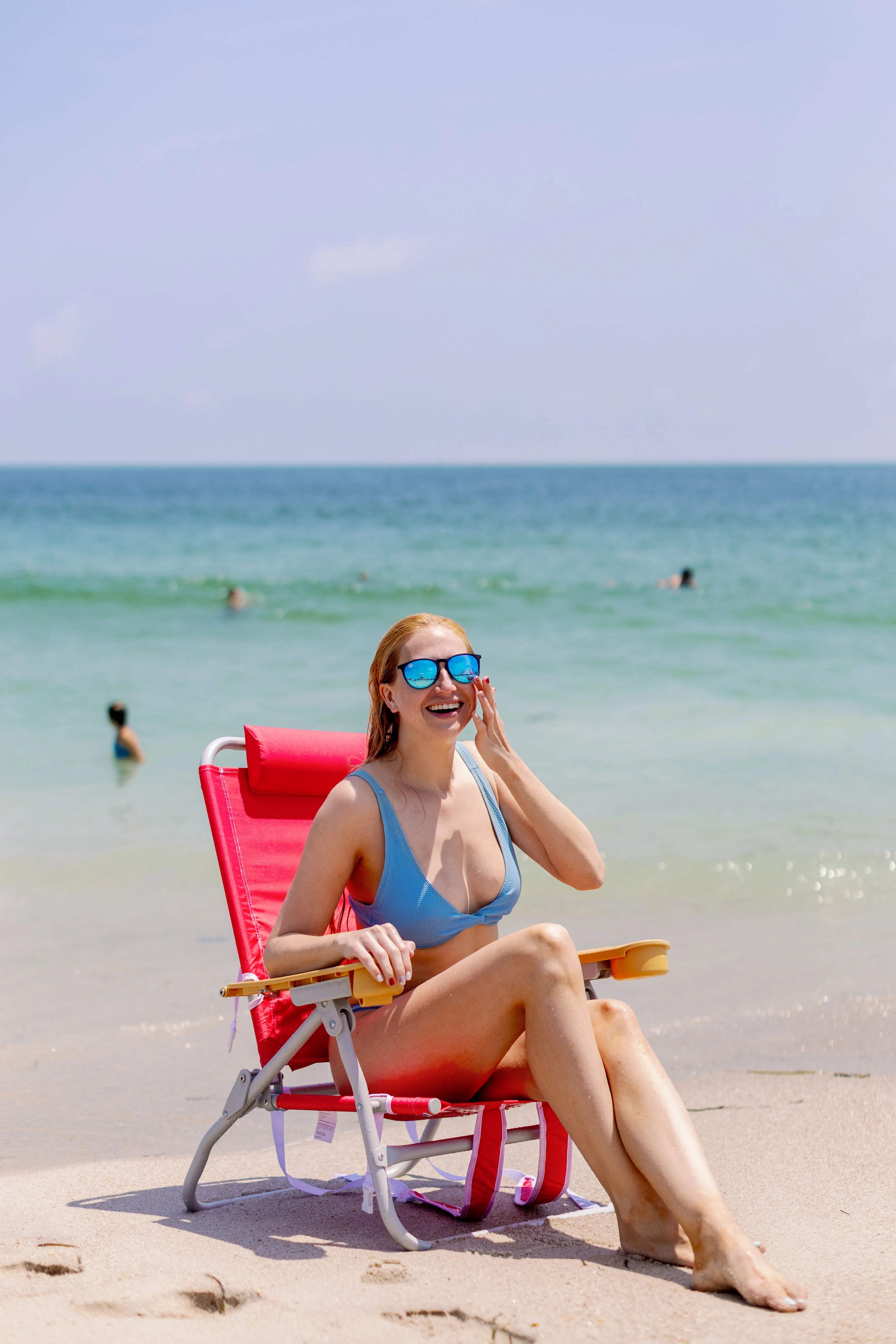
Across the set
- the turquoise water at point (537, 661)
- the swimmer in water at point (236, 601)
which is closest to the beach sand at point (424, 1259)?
the turquoise water at point (537, 661)

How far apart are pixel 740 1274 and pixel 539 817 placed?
1065 mm

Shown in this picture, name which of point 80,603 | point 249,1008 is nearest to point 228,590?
point 80,603

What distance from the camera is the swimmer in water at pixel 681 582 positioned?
71.1 ft

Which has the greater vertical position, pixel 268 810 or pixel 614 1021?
pixel 268 810

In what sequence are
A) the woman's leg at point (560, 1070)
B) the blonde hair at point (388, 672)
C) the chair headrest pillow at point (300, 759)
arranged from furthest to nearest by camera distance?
the chair headrest pillow at point (300, 759) → the blonde hair at point (388, 672) → the woman's leg at point (560, 1070)

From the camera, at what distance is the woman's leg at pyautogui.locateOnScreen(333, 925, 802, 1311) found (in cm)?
253

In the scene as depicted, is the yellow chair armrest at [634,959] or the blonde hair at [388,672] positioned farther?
the blonde hair at [388,672]

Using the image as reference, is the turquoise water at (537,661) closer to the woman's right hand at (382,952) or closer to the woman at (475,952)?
the woman at (475,952)

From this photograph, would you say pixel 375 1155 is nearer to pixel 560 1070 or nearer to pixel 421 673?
pixel 560 1070

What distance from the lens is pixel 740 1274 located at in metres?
2.47

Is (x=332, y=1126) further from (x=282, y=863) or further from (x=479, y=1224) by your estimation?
(x=282, y=863)

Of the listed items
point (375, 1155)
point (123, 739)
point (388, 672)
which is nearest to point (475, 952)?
point (375, 1155)

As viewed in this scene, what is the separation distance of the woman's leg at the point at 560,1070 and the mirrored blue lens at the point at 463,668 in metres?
0.61

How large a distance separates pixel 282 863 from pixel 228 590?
19.6 metres
